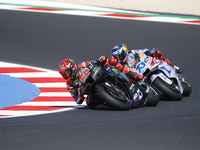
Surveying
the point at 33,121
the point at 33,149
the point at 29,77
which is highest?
the point at 33,149

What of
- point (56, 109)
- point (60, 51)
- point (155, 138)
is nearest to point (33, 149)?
point (155, 138)

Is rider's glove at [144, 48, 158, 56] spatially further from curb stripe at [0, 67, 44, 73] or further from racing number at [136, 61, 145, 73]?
curb stripe at [0, 67, 44, 73]

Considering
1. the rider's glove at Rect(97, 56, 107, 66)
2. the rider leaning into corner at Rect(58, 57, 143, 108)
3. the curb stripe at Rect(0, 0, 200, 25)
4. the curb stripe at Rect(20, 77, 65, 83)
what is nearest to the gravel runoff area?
the curb stripe at Rect(0, 0, 200, 25)

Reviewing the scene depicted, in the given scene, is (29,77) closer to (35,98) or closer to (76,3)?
(35,98)

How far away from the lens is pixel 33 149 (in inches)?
184

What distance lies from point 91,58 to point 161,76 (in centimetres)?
471

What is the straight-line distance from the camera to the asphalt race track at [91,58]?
4965 mm

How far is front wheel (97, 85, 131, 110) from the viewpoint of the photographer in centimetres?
641

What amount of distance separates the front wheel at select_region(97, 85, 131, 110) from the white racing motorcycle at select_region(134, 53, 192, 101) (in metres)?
1.18

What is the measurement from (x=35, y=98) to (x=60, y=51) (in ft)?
14.0

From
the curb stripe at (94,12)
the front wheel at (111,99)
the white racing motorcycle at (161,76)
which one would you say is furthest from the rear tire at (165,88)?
the curb stripe at (94,12)

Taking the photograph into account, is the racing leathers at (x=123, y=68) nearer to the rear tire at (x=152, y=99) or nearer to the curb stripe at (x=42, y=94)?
the rear tire at (x=152, y=99)

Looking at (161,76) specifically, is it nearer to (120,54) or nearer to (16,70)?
(120,54)

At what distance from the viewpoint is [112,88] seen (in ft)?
21.8
